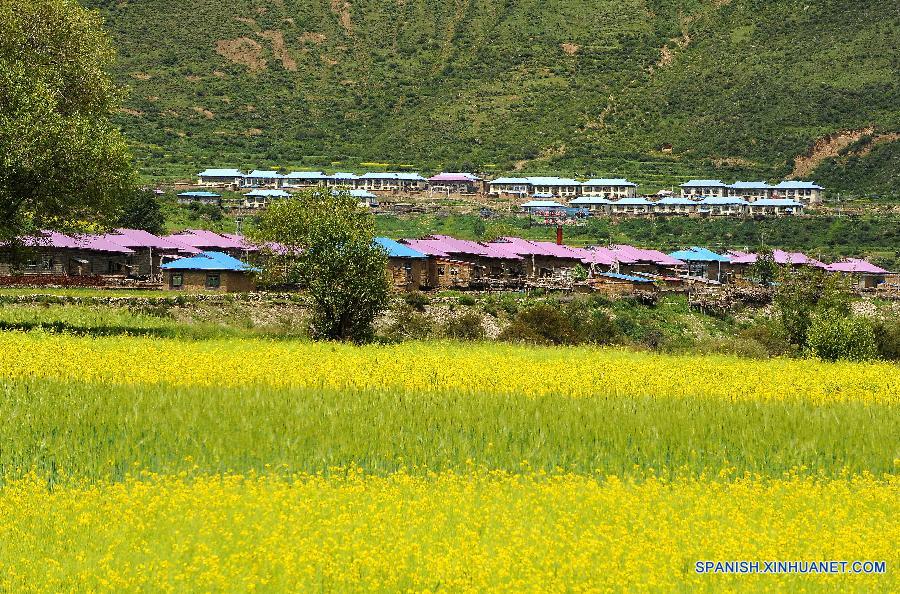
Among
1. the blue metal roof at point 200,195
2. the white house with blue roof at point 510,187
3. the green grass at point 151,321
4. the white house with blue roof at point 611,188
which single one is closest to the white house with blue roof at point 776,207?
the white house with blue roof at point 611,188

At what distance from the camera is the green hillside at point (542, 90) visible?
164125 millimetres

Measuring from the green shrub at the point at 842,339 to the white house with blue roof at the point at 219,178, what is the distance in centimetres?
10304

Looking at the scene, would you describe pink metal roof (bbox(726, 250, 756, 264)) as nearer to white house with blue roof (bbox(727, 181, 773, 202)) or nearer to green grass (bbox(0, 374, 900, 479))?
white house with blue roof (bbox(727, 181, 773, 202))

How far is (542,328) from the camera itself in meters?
65.6

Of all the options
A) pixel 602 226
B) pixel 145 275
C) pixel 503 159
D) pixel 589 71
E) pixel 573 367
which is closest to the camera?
pixel 573 367

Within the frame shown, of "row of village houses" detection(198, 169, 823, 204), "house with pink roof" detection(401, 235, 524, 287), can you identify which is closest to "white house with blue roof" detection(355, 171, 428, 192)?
"row of village houses" detection(198, 169, 823, 204)

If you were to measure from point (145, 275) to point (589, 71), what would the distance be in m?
116

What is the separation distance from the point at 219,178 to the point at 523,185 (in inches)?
1700

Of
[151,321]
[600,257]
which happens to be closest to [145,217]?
[600,257]

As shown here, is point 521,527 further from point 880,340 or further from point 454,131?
point 454,131

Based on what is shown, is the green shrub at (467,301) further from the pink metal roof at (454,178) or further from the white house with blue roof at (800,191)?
the white house with blue roof at (800,191)

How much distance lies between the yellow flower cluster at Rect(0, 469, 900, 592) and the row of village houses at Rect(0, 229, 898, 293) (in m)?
58.0

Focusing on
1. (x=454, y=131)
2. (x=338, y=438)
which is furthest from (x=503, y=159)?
(x=338, y=438)

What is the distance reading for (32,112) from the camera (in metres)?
40.3
